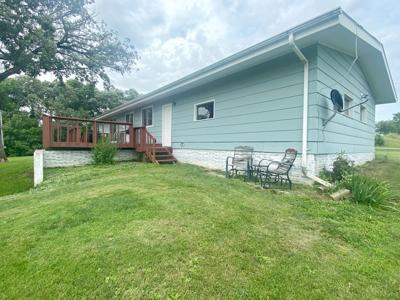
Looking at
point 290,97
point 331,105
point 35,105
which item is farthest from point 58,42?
point 35,105

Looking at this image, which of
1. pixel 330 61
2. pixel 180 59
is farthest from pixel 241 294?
pixel 180 59

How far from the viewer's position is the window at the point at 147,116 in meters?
12.7

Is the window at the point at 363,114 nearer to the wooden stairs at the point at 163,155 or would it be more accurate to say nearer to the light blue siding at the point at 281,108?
the light blue siding at the point at 281,108

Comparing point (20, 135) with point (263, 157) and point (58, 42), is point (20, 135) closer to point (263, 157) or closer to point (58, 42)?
point (58, 42)

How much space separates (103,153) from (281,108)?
6515 millimetres

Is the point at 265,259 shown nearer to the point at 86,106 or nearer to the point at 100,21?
the point at 100,21

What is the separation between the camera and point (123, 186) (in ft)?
16.0

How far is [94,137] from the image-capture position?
9.80 meters

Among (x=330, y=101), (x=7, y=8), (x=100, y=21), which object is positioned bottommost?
(x=330, y=101)

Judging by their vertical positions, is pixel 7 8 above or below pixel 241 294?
above

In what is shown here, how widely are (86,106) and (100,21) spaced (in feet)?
49.5

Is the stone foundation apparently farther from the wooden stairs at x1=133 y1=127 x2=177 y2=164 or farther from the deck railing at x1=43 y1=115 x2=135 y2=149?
the wooden stairs at x1=133 y1=127 x2=177 y2=164

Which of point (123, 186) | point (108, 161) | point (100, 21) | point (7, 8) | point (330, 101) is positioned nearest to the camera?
point (123, 186)

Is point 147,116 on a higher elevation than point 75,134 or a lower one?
higher
